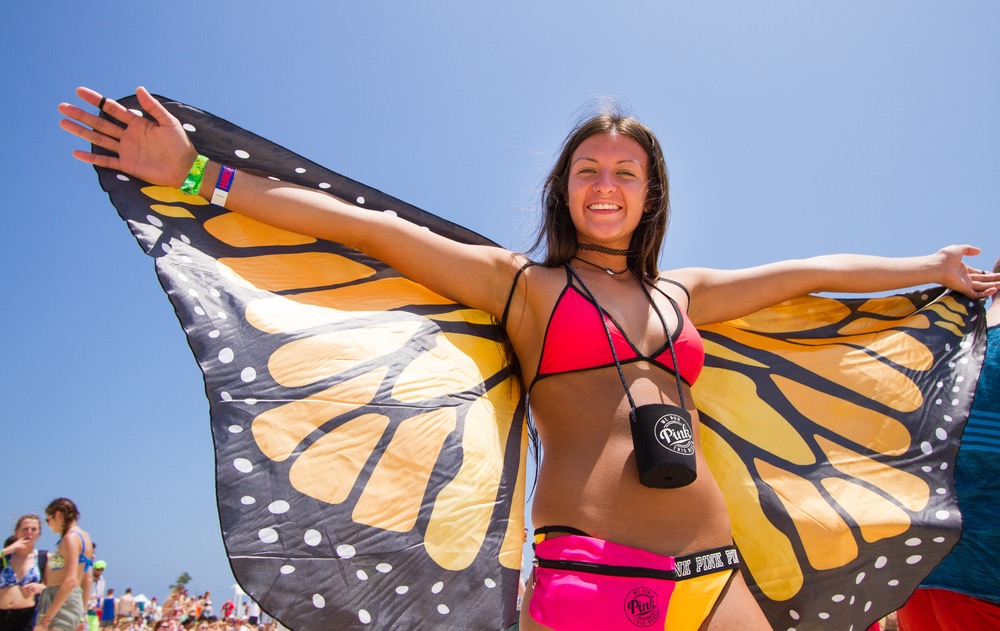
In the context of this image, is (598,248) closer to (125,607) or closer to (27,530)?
(27,530)

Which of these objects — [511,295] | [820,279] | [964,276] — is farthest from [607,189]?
[964,276]

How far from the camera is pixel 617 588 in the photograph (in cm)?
171

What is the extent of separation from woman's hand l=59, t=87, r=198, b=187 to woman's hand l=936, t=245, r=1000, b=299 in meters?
3.28

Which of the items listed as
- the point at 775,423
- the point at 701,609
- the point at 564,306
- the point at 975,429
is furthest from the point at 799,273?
the point at 701,609

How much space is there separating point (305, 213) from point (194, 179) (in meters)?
0.41

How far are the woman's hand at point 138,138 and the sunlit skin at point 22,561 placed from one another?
181 inches

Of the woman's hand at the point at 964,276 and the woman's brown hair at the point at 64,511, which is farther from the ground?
the woman's hand at the point at 964,276

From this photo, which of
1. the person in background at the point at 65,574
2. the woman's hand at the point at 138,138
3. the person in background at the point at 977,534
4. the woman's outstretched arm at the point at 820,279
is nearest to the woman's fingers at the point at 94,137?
the woman's hand at the point at 138,138

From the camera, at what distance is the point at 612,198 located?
2387mm

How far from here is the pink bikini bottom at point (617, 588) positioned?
169cm

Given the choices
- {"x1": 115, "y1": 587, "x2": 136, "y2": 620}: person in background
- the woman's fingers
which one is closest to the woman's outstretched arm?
the woman's fingers

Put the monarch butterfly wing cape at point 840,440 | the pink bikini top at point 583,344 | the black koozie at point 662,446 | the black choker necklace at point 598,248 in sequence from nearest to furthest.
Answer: the black koozie at point 662,446 → the pink bikini top at point 583,344 → the monarch butterfly wing cape at point 840,440 → the black choker necklace at point 598,248

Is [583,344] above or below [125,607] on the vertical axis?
above

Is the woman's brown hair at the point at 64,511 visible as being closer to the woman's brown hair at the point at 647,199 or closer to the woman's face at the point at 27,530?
the woman's face at the point at 27,530
